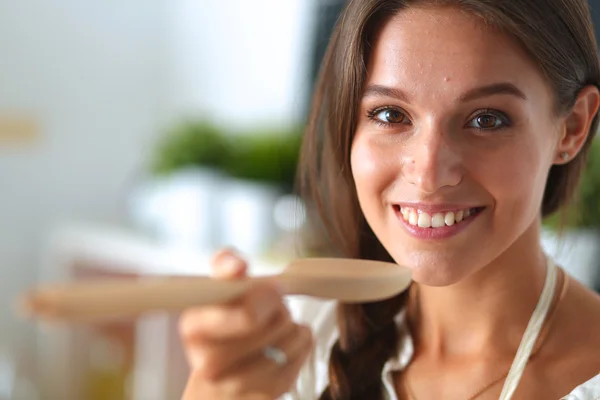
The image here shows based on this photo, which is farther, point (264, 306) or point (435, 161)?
point (435, 161)

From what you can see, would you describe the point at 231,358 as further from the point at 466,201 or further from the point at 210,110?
the point at 210,110

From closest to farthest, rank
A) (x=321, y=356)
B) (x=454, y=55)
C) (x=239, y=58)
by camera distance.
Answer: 1. (x=454, y=55)
2. (x=321, y=356)
3. (x=239, y=58)

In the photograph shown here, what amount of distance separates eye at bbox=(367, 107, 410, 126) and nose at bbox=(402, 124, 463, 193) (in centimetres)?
4

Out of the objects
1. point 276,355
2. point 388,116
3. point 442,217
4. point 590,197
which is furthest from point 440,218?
point 590,197

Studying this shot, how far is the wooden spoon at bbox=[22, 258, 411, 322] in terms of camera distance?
0.38m

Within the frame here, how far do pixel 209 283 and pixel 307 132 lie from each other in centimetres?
43

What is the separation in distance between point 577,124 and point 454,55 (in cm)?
17

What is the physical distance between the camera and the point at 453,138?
2.09ft

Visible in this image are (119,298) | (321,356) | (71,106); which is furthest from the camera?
(71,106)

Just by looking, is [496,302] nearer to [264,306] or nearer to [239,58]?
[264,306]

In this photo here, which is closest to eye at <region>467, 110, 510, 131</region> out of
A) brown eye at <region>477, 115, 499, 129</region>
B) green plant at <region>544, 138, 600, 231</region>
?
brown eye at <region>477, 115, 499, 129</region>

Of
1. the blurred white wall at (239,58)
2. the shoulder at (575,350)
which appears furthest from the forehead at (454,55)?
the blurred white wall at (239,58)

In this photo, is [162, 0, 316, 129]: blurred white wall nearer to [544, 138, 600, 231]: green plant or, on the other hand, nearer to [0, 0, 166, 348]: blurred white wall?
[0, 0, 166, 348]: blurred white wall

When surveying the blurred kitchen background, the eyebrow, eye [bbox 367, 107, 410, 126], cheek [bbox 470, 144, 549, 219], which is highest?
the eyebrow
